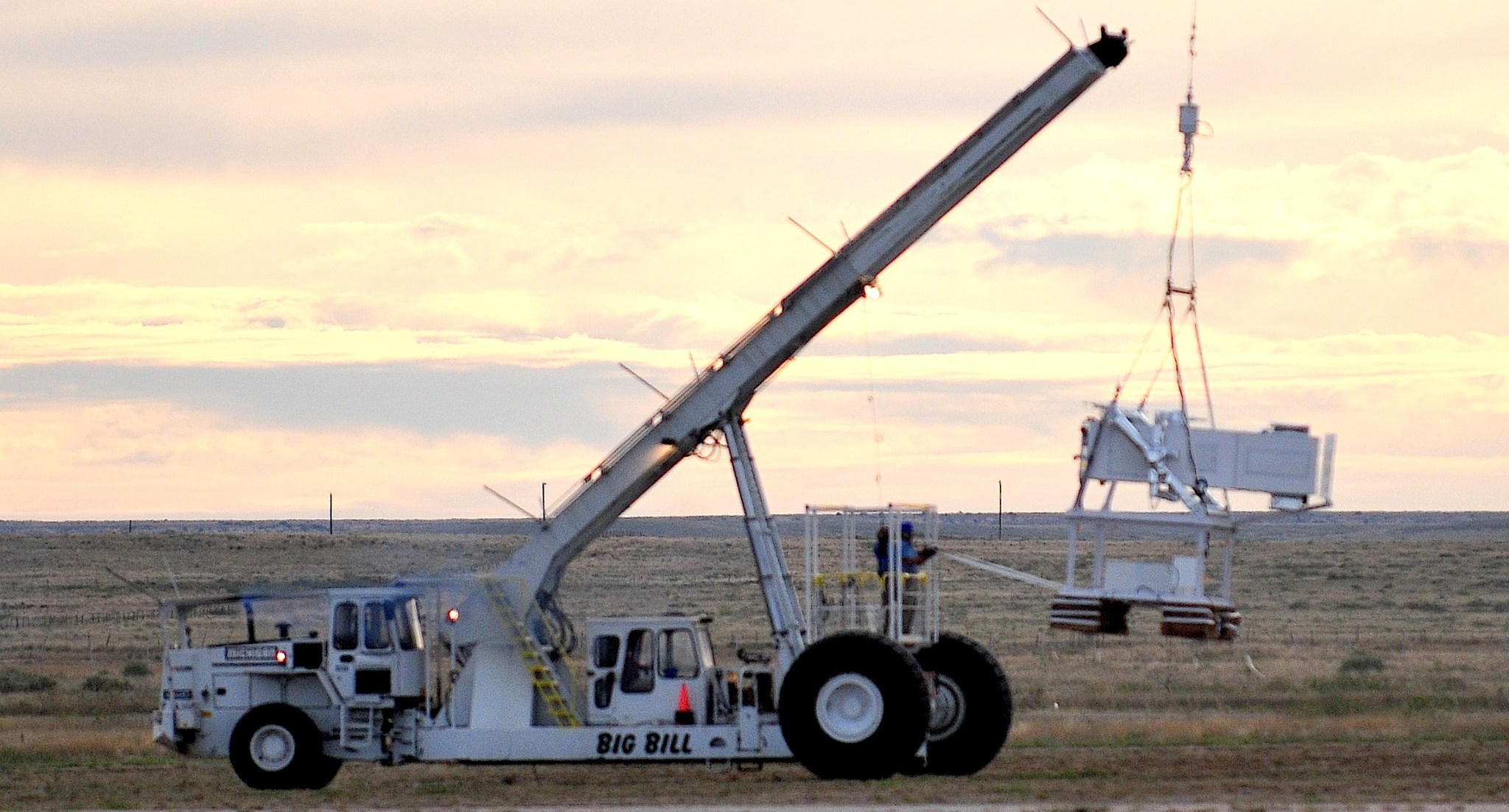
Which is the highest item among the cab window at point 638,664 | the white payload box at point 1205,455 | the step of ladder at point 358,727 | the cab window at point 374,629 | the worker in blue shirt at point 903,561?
the white payload box at point 1205,455

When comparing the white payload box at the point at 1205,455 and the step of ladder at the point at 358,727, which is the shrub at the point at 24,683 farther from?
the white payload box at the point at 1205,455

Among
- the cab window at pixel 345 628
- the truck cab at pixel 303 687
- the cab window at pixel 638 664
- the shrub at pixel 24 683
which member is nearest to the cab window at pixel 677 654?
the cab window at pixel 638 664

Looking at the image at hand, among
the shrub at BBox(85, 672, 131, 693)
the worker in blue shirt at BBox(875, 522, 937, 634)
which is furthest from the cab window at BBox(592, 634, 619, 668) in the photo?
the shrub at BBox(85, 672, 131, 693)

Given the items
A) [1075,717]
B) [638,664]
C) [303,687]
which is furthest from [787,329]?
[1075,717]

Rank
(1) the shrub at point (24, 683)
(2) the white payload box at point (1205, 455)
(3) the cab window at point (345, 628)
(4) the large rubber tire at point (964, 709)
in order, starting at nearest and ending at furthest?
1. (2) the white payload box at point (1205, 455)
2. (3) the cab window at point (345, 628)
3. (4) the large rubber tire at point (964, 709)
4. (1) the shrub at point (24, 683)

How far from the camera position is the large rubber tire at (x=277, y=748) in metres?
25.4

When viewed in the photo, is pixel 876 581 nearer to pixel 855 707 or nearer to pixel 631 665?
pixel 855 707

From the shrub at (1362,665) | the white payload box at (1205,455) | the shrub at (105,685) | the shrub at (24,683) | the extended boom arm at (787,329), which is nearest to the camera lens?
the white payload box at (1205,455)

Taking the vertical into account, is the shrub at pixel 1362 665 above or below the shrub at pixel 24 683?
above

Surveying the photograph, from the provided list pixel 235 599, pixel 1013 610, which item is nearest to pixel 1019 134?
pixel 235 599

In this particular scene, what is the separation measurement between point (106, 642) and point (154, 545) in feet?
294

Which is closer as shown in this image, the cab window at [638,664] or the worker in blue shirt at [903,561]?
the worker in blue shirt at [903,561]

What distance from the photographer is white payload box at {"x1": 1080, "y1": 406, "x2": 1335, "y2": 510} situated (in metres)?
23.1

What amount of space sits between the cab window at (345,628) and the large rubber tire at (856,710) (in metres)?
5.82
